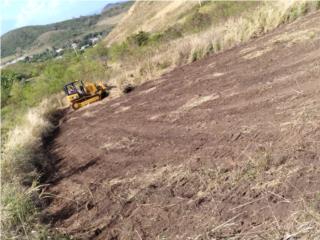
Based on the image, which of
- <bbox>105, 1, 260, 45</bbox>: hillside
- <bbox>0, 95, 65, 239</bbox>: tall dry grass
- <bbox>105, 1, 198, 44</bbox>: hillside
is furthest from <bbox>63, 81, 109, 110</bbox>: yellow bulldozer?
<bbox>105, 1, 198, 44</bbox>: hillside

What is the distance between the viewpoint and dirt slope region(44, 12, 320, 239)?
18.3 feet

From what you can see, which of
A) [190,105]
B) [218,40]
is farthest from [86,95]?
[190,105]

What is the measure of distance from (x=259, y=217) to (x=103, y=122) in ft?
32.4

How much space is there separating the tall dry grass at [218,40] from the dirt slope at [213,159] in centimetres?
230

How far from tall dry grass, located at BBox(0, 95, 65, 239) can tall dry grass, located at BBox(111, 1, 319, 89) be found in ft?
11.8

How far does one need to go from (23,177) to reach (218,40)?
8.97 meters

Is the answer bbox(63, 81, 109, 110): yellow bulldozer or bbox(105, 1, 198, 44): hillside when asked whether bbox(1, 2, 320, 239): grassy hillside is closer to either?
bbox(63, 81, 109, 110): yellow bulldozer

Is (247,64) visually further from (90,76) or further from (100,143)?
(90,76)

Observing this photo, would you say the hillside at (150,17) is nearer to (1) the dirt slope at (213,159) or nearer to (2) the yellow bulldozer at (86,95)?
(2) the yellow bulldozer at (86,95)

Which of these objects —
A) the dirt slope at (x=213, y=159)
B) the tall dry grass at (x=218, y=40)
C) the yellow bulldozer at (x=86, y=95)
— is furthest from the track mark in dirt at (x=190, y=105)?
the yellow bulldozer at (x=86, y=95)

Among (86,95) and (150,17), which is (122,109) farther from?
(150,17)

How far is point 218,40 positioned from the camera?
1795 cm

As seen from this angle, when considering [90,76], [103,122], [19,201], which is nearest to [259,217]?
[19,201]

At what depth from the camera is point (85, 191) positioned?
358 inches
